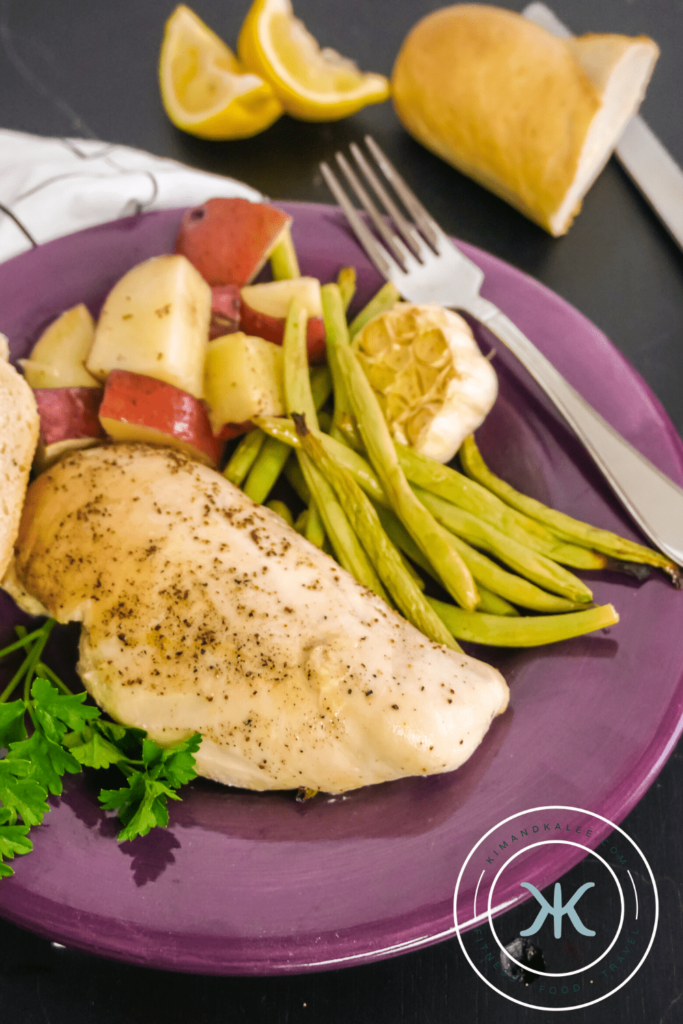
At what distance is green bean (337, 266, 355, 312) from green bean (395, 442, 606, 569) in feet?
2.09

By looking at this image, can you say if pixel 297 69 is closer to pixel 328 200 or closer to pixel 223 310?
pixel 328 200

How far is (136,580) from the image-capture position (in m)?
1.75

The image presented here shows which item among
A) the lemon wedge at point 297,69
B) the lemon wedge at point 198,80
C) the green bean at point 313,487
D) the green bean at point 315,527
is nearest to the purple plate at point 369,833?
the green bean at point 313,487

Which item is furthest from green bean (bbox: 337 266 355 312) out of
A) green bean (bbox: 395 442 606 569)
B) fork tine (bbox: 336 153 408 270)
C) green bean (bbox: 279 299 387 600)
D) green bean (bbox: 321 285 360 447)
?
green bean (bbox: 395 442 606 569)

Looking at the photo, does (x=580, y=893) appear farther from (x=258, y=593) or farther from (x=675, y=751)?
(x=258, y=593)

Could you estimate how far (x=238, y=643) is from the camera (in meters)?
1.66

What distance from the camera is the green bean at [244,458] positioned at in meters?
2.14

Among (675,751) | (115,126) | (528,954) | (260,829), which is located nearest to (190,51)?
(115,126)

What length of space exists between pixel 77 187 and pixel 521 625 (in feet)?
6.80

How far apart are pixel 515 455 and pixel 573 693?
722 mm

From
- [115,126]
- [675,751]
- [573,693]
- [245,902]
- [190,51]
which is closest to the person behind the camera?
[245,902]

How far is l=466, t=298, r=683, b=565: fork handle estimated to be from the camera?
1.94 meters

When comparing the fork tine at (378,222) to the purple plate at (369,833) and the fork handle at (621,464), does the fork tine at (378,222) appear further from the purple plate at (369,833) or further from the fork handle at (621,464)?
the purple plate at (369,833)

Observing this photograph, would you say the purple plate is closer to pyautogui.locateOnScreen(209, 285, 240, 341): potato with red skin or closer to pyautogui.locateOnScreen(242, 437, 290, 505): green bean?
pyautogui.locateOnScreen(242, 437, 290, 505): green bean
